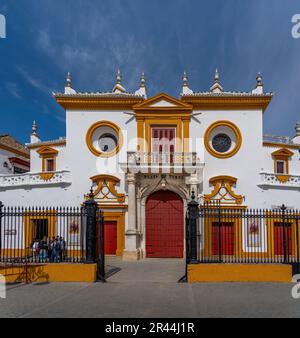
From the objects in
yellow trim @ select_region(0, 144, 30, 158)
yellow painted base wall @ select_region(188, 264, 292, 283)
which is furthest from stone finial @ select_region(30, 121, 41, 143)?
yellow painted base wall @ select_region(188, 264, 292, 283)

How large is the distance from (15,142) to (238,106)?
19179mm

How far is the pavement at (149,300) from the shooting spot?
7.85 metres

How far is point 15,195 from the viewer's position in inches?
822

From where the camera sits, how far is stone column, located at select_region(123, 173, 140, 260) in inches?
725

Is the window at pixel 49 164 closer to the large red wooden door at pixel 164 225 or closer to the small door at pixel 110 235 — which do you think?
the small door at pixel 110 235

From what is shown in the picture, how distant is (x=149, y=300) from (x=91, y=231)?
3.56 m

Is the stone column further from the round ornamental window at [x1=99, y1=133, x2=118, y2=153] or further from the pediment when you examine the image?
the pediment

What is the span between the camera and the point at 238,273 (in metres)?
11.6

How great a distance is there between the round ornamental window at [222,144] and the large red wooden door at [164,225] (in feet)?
11.8

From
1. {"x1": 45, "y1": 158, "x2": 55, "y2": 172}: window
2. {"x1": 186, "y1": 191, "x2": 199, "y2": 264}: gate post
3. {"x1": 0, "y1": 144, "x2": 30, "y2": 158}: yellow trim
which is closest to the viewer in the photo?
{"x1": 186, "y1": 191, "x2": 199, "y2": 264}: gate post

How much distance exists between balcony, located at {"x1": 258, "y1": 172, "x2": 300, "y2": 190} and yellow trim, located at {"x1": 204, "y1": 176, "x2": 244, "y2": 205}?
1.44m


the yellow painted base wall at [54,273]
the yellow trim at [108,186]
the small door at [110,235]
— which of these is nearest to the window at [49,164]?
the yellow trim at [108,186]

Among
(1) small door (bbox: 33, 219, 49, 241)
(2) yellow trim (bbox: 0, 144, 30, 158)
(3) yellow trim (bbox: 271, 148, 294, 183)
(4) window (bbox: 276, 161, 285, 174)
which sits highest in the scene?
(2) yellow trim (bbox: 0, 144, 30, 158)

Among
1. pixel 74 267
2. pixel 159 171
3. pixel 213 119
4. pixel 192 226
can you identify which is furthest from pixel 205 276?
pixel 213 119
